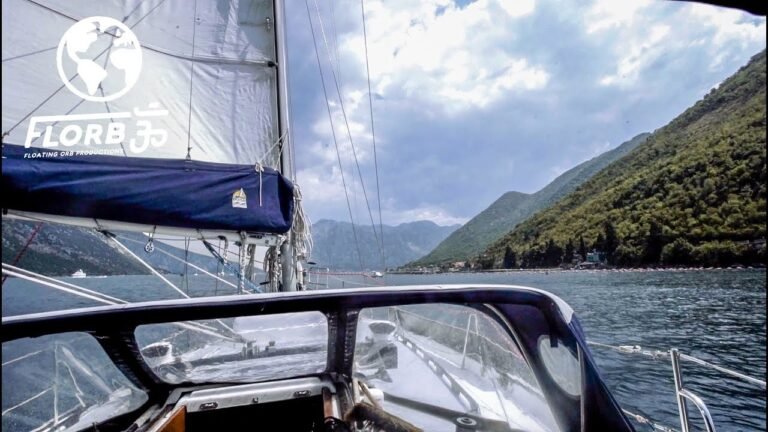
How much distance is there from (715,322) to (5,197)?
2798 cm

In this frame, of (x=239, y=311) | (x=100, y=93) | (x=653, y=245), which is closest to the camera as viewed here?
(x=239, y=311)

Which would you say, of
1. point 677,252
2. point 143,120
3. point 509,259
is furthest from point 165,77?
point 509,259

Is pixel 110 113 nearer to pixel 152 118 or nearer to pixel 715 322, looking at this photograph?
pixel 152 118

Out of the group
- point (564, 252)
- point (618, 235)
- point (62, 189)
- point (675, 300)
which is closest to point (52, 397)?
point (62, 189)

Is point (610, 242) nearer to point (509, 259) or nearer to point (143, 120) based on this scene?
point (509, 259)

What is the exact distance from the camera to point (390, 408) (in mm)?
2711

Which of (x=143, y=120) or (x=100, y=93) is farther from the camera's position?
(x=143, y=120)

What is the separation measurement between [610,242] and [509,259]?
35.8m

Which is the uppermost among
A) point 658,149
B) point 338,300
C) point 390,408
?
point 658,149

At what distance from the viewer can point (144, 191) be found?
379cm

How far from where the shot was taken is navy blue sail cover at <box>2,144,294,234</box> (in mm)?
3369

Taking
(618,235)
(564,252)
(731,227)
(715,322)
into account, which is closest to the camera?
(715,322)

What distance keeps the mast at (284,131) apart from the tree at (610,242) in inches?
2728

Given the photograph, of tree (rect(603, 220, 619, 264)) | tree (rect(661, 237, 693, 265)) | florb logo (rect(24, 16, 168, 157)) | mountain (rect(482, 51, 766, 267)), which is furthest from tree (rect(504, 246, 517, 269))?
florb logo (rect(24, 16, 168, 157))
